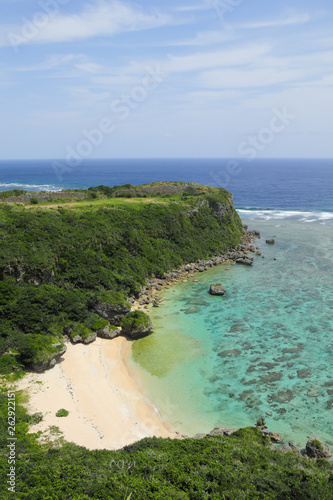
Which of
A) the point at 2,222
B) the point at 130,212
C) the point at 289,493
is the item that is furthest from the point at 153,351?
the point at 130,212

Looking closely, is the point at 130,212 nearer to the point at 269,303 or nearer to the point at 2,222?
the point at 2,222

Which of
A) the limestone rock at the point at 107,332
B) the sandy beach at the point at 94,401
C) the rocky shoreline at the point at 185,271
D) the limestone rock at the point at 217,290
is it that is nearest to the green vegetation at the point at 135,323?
the limestone rock at the point at 107,332

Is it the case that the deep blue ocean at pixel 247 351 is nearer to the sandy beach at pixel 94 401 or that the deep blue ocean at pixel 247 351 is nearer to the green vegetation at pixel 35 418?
the sandy beach at pixel 94 401

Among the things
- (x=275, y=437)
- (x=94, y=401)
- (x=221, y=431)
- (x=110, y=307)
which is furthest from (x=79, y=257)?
(x=275, y=437)

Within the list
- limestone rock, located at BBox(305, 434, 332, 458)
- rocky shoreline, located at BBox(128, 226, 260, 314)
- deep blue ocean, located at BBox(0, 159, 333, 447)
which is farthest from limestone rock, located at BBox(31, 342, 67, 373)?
limestone rock, located at BBox(305, 434, 332, 458)

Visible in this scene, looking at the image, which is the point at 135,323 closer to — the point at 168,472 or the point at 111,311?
the point at 111,311
